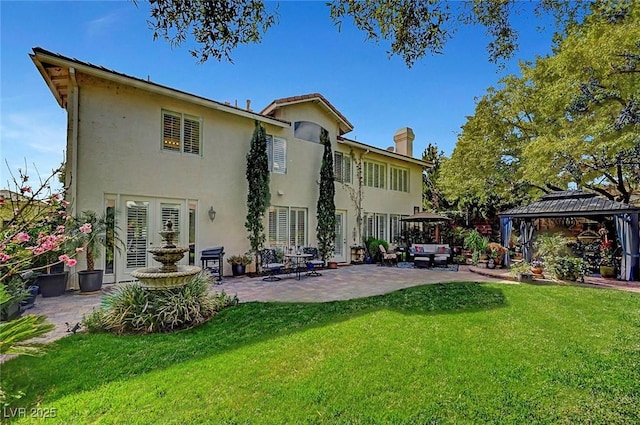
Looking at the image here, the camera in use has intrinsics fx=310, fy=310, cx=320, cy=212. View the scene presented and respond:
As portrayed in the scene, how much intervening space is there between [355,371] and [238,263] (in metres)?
8.36

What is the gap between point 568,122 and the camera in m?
11.5

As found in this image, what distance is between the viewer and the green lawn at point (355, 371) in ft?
10.7

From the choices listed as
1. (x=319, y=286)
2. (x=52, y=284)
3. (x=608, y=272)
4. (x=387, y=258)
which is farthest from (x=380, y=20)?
(x=608, y=272)

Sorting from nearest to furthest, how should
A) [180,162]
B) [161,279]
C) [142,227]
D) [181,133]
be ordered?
[161,279] → [142,227] → [180,162] → [181,133]

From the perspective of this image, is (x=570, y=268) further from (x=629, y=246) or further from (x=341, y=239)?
(x=341, y=239)

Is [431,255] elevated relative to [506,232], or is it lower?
lower

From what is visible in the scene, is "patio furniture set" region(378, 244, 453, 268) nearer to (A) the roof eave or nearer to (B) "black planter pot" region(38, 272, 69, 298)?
(B) "black planter pot" region(38, 272, 69, 298)

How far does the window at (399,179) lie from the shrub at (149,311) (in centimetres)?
1413

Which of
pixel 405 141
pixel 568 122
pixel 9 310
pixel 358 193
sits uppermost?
pixel 405 141

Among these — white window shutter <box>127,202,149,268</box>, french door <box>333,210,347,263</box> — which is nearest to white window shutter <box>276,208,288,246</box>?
french door <box>333,210,347,263</box>

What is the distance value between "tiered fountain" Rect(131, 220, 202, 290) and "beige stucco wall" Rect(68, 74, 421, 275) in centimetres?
406

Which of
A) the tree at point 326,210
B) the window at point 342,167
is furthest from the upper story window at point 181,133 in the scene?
the window at point 342,167

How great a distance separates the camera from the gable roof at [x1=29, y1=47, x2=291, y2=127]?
8203 mm

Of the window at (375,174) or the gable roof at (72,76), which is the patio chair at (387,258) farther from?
the gable roof at (72,76)
